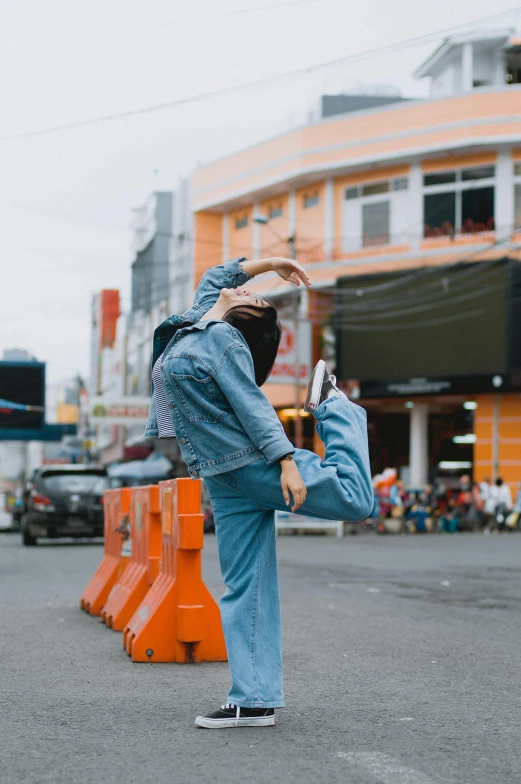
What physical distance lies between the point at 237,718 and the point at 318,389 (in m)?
1.29

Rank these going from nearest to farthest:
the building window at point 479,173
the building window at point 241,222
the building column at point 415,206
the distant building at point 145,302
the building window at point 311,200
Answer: the building window at point 479,173 < the building column at point 415,206 < the building window at point 311,200 < the building window at point 241,222 < the distant building at point 145,302

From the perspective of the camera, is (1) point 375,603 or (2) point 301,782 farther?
(1) point 375,603

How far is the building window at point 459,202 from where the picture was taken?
36688 millimetres

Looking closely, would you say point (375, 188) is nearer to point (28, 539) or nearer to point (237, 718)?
point (28, 539)

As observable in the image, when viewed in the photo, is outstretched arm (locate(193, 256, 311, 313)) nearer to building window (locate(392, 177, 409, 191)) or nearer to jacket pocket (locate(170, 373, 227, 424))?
jacket pocket (locate(170, 373, 227, 424))

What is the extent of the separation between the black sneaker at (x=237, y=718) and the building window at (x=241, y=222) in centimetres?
4060

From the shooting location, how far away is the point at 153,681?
5.94 m

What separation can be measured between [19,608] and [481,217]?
2886 cm

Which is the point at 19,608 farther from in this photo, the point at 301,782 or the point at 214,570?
the point at 301,782

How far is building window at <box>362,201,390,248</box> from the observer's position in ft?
127

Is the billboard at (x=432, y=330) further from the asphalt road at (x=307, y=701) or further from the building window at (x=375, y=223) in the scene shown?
the asphalt road at (x=307, y=701)

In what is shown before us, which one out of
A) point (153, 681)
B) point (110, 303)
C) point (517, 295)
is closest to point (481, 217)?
point (517, 295)

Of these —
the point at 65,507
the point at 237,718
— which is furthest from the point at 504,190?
the point at 237,718

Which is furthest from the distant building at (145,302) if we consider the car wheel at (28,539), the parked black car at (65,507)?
the parked black car at (65,507)
